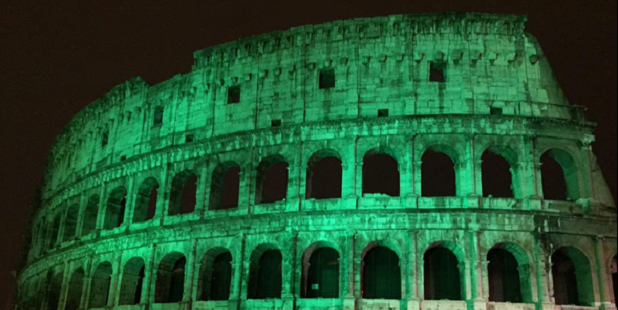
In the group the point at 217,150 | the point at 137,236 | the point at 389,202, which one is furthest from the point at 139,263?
the point at 389,202

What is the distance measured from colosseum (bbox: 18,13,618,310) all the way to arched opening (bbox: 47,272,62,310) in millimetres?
4108

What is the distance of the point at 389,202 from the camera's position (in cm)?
2230

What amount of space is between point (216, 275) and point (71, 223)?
462 inches

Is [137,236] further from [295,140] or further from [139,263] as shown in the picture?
[295,140]

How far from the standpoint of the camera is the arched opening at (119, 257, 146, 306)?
26797mm

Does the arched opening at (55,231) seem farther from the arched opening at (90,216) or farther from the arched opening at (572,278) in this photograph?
the arched opening at (572,278)

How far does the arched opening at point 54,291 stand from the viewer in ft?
103

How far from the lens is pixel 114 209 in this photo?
97.9ft

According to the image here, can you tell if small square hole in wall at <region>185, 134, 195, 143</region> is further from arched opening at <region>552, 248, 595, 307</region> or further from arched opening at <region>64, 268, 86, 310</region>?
arched opening at <region>552, 248, 595, 307</region>

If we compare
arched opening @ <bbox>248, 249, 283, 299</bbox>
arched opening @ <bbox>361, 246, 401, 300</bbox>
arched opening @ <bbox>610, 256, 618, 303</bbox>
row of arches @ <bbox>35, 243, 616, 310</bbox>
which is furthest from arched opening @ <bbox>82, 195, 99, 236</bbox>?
arched opening @ <bbox>610, 256, 618, 303</bbox>

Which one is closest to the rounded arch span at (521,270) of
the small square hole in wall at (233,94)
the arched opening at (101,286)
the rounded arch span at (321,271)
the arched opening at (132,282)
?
the rounded arch span at (321,271)

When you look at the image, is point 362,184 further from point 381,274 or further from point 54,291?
point 54,291

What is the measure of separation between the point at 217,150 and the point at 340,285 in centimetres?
813

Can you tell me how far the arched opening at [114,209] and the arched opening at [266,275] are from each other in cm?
875
